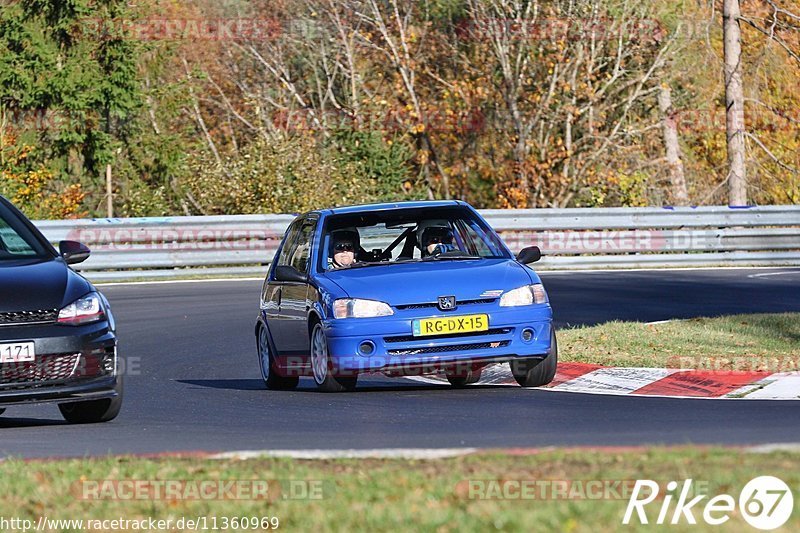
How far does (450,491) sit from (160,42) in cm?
3021

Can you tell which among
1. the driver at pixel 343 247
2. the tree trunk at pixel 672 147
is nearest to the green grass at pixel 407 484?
the driver at pixel 343 247

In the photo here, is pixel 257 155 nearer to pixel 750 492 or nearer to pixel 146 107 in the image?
pixel 146 107

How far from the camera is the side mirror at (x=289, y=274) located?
1188 cm

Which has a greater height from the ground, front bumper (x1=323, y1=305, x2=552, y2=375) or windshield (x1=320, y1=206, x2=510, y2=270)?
windshield (x1=320, y1=206, x2=510, y2=270)

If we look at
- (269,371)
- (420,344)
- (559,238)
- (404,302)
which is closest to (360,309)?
(404,302)

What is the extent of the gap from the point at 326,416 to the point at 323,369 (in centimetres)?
143

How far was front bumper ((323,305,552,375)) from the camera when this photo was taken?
35.7 ft

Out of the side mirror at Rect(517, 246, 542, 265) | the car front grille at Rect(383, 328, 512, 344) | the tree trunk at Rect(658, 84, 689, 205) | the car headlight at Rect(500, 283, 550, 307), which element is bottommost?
the tree trunk at Rect(658, 84, 689, 205)

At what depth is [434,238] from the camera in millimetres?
12172

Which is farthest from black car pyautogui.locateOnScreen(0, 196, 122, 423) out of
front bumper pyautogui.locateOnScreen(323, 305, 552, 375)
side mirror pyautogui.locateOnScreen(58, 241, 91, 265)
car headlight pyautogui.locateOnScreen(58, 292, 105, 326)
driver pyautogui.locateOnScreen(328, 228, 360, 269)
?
driver pyautogui.locateOnScreen(328, 228, 360, 269)

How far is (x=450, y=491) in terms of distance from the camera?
617cm

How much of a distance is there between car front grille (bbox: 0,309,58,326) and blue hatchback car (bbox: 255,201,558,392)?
7.90ft

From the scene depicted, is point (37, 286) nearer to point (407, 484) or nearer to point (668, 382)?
point (407, 484)

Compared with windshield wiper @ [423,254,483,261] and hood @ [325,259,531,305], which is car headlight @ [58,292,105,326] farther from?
windshield wiper @ [423,254,483,261]
